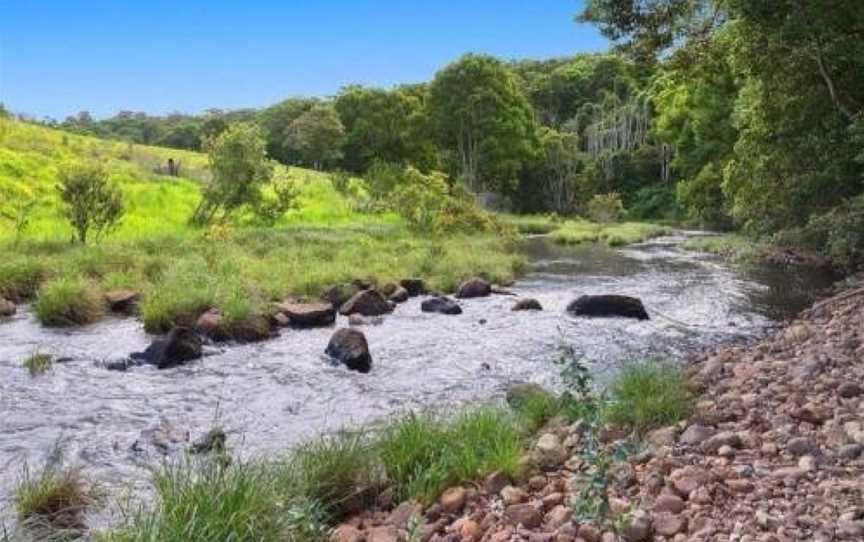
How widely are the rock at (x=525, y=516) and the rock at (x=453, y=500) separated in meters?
0.52

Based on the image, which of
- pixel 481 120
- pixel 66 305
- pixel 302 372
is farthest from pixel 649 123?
pixel 302 372

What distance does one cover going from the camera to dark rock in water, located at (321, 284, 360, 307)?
19.8 metres

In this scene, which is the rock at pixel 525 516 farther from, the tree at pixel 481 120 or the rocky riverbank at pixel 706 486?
the tree at pixel 481 120

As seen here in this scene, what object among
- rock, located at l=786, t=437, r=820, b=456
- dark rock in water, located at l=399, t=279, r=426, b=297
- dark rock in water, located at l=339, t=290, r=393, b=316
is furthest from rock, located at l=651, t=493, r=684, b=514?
dark rock in water, located at l=399, t=279, r=426, b=297

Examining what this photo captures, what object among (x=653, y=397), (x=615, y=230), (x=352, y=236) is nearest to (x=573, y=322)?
(x=653, y=397)

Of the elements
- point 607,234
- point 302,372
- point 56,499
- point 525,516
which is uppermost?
point 525,516

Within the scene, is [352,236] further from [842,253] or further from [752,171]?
[842,253]

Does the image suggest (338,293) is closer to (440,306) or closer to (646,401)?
(440,306)

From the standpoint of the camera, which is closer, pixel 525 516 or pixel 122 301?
pixel 525 516

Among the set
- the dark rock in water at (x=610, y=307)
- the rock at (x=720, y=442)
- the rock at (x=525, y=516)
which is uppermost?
the rock at (x=720, y=442)

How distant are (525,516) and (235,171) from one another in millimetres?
29517

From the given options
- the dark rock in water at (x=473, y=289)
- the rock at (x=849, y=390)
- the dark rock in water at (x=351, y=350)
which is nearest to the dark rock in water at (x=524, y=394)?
the rock at (x=849, y=390)

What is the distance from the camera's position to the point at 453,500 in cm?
648

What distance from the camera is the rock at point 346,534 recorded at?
595 centimetres
